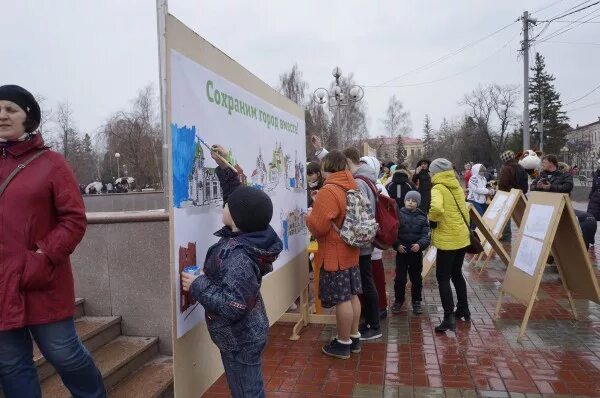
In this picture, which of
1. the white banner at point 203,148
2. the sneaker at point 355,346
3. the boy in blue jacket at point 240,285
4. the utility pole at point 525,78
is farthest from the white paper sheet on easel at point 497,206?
the utility pole at point 525,78

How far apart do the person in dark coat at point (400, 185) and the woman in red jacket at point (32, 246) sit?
6.18 meters

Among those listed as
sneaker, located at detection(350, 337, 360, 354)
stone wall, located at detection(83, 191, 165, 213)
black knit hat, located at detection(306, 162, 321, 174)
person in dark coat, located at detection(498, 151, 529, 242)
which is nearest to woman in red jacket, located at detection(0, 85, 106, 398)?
sneaker, located at detection(350, 337, 360, 354)

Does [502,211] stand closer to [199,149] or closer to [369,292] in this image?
[369,292]

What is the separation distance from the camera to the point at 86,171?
57.8 metres

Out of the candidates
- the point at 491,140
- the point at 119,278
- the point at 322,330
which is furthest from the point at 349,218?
the point at 491,140

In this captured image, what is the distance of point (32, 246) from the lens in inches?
86.6

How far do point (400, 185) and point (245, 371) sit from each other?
6.13m

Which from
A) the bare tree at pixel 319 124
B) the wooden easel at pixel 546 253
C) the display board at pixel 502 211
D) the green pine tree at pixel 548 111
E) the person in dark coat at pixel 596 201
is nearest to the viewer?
the wooden easel at pixel 546 253

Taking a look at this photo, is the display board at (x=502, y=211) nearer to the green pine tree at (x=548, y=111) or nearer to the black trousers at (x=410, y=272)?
the black trousers at (x=410, y=272)

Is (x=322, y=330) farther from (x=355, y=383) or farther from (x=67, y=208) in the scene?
(x=67, y=208)

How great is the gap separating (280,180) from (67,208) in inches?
78.4

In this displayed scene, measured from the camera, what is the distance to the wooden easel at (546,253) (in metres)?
4.54

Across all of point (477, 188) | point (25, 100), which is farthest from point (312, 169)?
point (477, 188)

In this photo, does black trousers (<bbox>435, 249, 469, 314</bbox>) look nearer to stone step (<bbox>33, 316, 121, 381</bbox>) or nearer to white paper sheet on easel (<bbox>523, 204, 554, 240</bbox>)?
white paper sheet on easel (<bbox>523, 204, 554, 240</bbox>)
